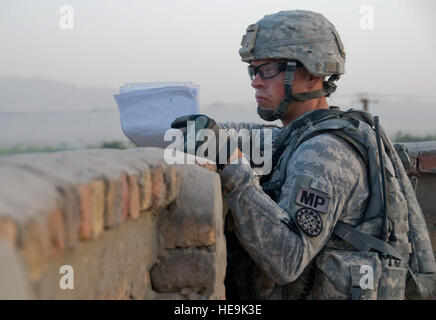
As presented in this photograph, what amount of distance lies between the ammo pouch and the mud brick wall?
0.75 metres

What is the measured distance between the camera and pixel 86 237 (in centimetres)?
121

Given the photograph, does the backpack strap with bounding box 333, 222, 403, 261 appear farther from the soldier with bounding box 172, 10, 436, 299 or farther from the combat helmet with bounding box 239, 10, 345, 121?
the combat helmet with bounding box 239, 10, 345, 121

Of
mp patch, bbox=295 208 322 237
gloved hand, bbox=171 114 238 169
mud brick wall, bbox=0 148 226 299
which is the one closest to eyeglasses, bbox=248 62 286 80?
gloved hand, bbox=171 114 238 169

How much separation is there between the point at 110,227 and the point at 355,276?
163cm

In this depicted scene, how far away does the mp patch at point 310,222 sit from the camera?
2.57 meters

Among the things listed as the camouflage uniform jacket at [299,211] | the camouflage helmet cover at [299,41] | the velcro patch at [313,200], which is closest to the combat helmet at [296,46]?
the camouflage helmet cover at [299,41]

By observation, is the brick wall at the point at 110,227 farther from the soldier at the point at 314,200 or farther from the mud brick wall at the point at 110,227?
the soldier at the point at 314,200

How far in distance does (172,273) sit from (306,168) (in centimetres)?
96

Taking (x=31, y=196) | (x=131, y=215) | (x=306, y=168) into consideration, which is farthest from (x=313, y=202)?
(x=31, y=196)

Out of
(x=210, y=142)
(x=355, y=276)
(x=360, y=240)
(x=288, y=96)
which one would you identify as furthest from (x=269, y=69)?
(x=355, y=276)

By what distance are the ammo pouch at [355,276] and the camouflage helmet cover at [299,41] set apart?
1102mm

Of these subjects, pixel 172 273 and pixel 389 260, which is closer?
pixel 172 273
